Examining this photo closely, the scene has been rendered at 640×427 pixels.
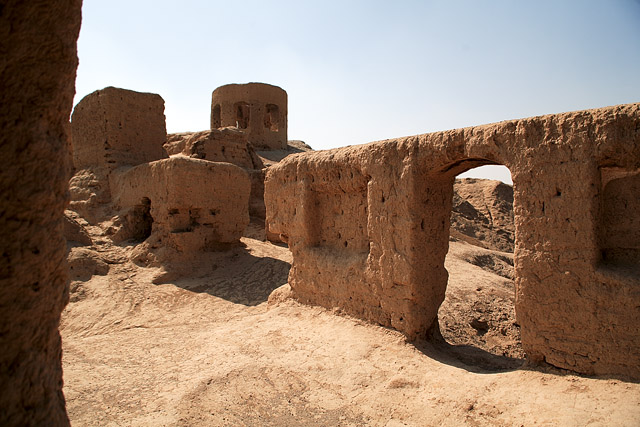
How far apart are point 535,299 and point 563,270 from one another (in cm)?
35

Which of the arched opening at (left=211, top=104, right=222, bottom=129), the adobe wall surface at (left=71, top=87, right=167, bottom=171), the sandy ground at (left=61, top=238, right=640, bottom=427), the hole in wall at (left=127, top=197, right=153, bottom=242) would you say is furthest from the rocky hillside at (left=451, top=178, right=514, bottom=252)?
the arched opening at (left=211, top=104, right=222, bottom=129)

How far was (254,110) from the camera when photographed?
767 inches

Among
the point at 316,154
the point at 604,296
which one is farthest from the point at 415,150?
the point at 604,296

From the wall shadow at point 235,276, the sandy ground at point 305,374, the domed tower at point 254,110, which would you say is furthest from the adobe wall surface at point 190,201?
the domed tower at point 254,110

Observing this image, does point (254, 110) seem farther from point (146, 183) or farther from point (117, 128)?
point (146, 183)

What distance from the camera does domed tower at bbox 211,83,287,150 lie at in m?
19.3

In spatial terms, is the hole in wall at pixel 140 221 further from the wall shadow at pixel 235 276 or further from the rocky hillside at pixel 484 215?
the rocky hillside at pixel 484 215

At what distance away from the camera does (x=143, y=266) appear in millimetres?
8461

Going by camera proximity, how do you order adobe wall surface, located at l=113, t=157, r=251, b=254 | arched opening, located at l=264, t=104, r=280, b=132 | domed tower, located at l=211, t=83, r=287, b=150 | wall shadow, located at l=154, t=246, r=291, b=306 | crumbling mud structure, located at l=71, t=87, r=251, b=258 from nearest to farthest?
wall shadow, located at l=154, t=246, r=291, b=306, adobe wall surface, located at l=113, t=157, r=251, b=254, crumbling mud structure, located at l=71, t=87, r=251, b=258, domed tower, located at l=211, t=83, r=287, b=150, arched opening, located at l=264, t=104, r=280, b=132

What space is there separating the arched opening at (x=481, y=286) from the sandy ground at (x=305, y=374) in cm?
4

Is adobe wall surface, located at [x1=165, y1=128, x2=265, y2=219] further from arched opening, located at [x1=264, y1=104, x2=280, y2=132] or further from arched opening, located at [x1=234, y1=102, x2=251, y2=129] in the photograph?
arched opening, located at [x1=234, y1=102, x2=251, y2=129]

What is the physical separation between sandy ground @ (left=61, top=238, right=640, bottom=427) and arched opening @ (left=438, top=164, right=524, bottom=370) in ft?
0.12

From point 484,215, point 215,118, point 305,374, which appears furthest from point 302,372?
point 215,118

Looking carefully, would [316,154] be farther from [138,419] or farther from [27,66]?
[27,66]
